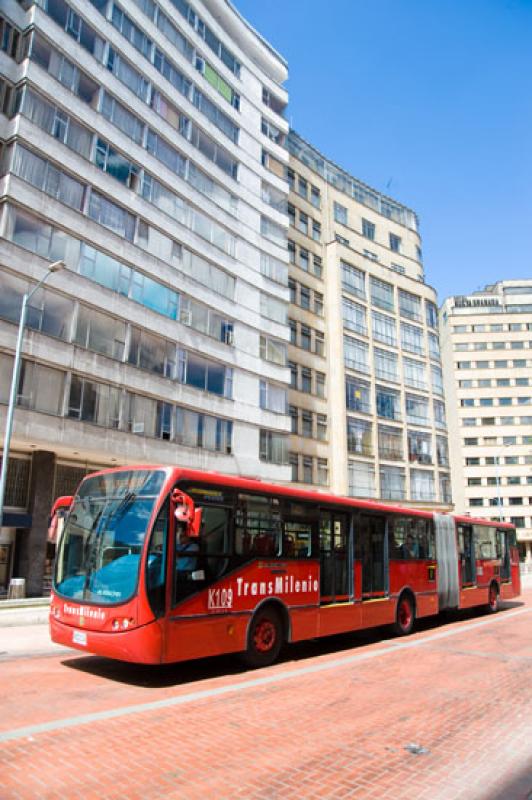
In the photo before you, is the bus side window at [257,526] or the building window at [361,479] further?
the building window at [361,479]

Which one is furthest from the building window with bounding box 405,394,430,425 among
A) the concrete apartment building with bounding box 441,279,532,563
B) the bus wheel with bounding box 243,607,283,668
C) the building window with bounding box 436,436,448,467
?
the bus wheel with bounding box 243,607,283,668

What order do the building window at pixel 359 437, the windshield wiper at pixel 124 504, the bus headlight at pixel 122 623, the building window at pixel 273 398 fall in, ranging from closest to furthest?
the bus headlight at pixel 122 623, the windshield wiper at pixel 124 504, the building window at pixel 273 398, the building window at pixel 359 437

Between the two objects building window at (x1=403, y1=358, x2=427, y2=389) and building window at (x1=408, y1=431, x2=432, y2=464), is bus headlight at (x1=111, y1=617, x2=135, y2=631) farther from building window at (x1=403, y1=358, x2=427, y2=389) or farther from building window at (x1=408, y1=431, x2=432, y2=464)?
building window at (x1=403, y1=358, x2=427, y2=389)

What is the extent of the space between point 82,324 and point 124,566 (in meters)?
17.9

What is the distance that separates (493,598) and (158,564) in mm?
14567

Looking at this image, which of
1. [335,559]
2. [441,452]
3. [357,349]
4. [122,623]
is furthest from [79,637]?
[441,452]

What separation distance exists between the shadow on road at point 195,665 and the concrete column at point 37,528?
13.8m

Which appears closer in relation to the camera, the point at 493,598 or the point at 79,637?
the point at 79,637

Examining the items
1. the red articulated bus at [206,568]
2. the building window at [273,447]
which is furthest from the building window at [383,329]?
the red articulated bus at [206,568]

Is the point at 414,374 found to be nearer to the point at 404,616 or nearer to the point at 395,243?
the point at 395,243

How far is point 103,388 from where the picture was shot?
24.7 m

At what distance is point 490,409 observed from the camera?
278ft

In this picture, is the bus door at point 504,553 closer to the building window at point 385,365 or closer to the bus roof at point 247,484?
the bus roof at point 247,484

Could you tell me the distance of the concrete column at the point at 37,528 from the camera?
22406mm
